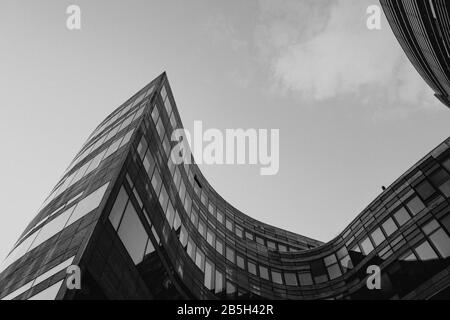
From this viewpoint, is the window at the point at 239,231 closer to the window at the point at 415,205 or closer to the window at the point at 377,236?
the window at the point at 377,236

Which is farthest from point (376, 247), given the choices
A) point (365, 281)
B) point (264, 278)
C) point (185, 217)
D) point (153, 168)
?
point (153, 168)

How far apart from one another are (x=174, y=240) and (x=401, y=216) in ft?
54.9

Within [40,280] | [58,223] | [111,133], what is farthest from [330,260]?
[40,280]

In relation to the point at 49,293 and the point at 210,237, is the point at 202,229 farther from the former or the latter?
the point at 49,293

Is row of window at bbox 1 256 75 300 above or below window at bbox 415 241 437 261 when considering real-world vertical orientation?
below

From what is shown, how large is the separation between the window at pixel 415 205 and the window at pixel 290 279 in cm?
1230

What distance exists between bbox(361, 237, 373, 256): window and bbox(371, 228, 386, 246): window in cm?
53

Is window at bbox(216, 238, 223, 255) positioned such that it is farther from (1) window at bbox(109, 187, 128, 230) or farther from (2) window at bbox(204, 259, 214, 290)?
(1) window at bbox(109, 187, 128, 230)

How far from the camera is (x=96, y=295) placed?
15.0 meters

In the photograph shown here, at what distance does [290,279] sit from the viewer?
33.4 m

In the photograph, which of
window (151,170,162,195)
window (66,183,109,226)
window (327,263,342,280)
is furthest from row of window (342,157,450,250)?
window (66,183,109,226)

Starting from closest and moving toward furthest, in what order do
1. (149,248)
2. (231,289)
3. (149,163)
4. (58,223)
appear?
(149,248)
(58,223)
(149,163)
(231,289)

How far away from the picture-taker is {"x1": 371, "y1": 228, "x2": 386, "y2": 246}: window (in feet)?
91.4
